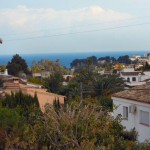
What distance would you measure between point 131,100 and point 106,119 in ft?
38.9

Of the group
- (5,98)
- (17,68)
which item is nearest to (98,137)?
(5,98)

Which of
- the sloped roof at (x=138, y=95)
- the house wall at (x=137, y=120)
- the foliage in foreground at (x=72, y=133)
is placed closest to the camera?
the foliage in foreground at (x=72, y=133)

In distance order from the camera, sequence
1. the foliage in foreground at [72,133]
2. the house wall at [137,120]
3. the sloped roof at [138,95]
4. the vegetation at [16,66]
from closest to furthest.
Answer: the foliage in foreground at [72,133] → the house wall at [137,120] → the sloped roof at [138,95] → the vegetation at [16,66]

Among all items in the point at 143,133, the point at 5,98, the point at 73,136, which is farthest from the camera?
the point at 5,98

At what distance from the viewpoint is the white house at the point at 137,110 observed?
20359 mm

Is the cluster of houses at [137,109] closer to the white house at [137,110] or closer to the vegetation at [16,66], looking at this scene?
the white house at [137,110]

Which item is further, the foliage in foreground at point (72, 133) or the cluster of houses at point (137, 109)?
the cluster of houses at point (137, 109)

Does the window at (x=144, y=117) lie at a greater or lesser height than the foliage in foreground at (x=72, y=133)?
lesser

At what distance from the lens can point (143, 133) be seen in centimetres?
2058

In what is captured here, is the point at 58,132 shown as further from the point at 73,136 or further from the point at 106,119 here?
the point at 106,119

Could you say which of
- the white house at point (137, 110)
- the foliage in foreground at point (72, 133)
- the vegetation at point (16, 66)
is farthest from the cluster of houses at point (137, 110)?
the vegetation at point (16, 66)

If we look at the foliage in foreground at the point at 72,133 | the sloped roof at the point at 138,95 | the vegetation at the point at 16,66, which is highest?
the foliage in foreground at the point at 72,133

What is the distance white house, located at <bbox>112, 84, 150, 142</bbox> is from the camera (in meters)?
20.4

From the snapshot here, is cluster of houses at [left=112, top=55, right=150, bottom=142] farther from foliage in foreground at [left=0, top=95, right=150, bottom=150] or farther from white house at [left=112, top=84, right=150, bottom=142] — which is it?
foliage in foreground at [left=0, top=95, right=150, bottom=150]
